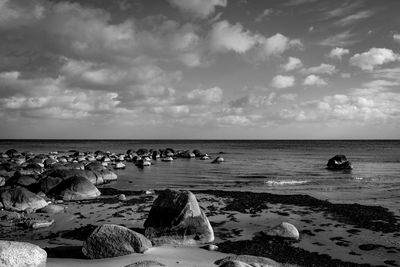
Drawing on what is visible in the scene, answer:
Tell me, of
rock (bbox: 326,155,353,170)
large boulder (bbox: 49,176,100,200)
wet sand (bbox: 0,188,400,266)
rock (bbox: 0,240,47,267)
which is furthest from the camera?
rock (bbox: 326,155,353,170)

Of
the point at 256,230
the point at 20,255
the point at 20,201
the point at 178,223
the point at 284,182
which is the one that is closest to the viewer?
the point at 20,255

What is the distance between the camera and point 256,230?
14266mm

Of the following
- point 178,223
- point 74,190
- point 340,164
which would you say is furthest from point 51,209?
point 340,164

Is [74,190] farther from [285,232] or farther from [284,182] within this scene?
[284,182]

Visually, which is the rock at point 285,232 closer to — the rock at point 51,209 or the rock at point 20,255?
the rock at point 20,255

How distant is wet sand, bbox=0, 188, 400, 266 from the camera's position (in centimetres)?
1079

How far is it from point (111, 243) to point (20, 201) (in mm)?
9764

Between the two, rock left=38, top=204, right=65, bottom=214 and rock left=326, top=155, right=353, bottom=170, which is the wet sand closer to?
rock left=38, top=204, right=65, bottom=214

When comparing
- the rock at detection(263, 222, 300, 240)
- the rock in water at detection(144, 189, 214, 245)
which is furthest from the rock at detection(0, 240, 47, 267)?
the rock at detection(263, 222, 300, 240)

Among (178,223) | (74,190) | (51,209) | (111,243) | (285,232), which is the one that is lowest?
(51,209)

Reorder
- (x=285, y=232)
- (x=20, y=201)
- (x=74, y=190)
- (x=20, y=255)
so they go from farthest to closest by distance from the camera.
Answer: (x=74, y=190) < (x=20, y=201) < (x=285, y=232) < (x=20, y=255)

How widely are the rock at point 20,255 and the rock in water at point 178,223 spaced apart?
4293 millimetres

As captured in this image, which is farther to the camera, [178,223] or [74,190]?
[74,190]

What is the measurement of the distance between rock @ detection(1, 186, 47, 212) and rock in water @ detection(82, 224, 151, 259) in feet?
28.1
